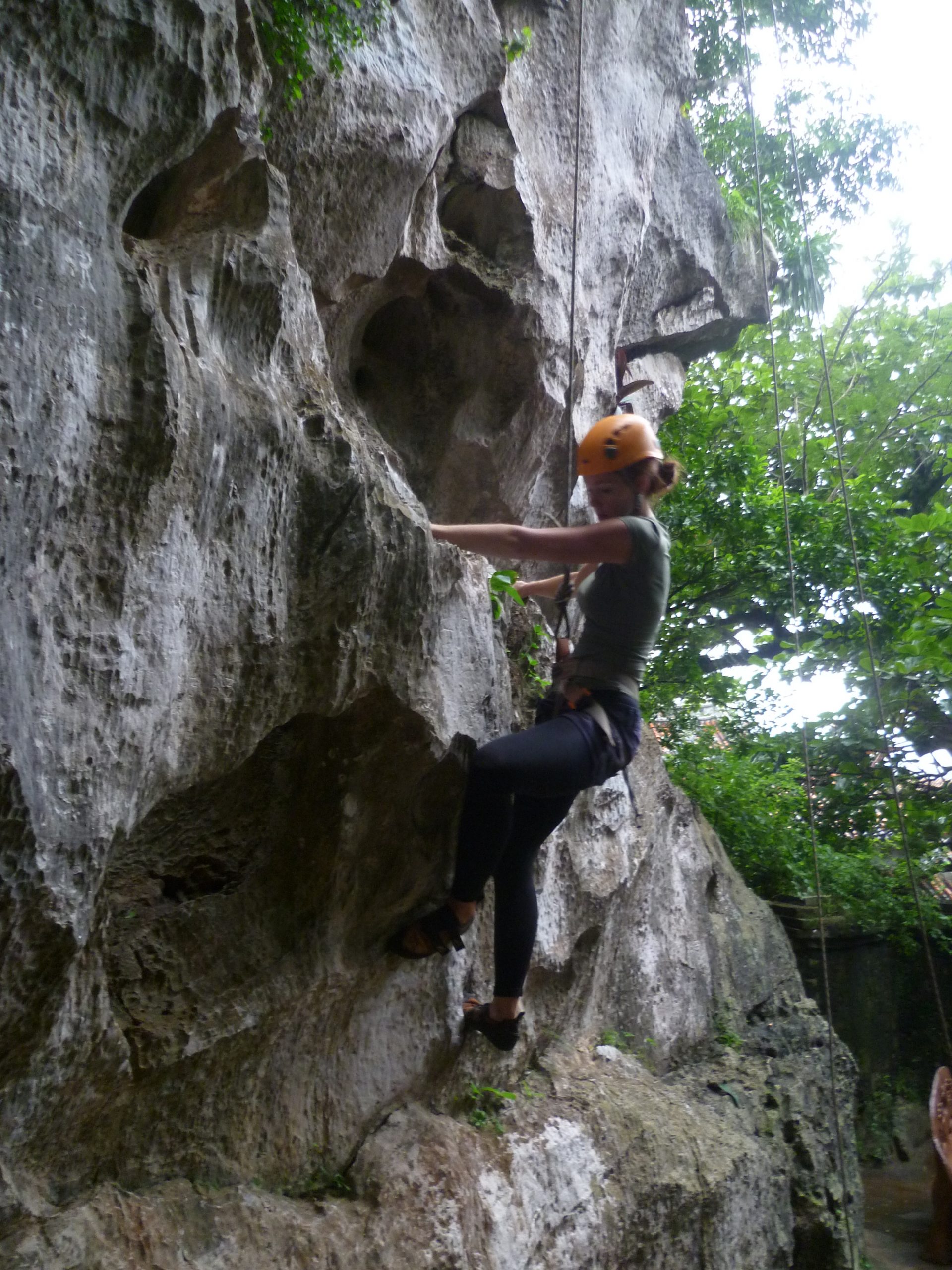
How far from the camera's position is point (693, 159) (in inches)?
313

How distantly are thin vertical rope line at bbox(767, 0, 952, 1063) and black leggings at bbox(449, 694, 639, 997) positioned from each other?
1.95 meters

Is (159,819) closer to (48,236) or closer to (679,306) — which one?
(48,236)

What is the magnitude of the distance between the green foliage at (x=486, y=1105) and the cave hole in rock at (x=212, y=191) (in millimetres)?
3151

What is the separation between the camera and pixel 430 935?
3.58 metres

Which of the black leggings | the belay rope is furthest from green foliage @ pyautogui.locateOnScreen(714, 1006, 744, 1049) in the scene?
the black leggings

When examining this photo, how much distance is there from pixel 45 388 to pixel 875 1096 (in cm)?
972

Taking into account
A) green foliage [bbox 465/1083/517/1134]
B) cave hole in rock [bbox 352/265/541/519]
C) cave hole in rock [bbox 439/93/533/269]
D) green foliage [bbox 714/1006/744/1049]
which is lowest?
green foliage [bbox 465/1083/517/1134]

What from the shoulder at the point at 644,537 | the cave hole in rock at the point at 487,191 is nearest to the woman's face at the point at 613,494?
the shoulder at the point at 644,537

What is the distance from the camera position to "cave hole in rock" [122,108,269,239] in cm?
278

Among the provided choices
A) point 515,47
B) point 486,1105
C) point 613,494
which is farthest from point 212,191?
point 486,1105

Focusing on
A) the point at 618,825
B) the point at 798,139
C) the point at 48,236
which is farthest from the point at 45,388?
the point at 798,139

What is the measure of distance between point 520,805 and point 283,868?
2.75 feet

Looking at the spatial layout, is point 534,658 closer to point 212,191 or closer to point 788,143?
point 212,191

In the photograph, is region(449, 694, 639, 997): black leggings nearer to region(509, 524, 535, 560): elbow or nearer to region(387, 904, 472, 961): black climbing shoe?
region(387, 904, 472, 961): black climbing shoe
